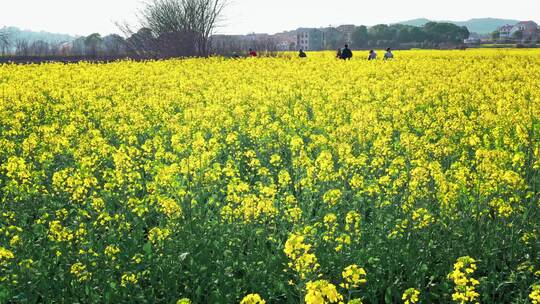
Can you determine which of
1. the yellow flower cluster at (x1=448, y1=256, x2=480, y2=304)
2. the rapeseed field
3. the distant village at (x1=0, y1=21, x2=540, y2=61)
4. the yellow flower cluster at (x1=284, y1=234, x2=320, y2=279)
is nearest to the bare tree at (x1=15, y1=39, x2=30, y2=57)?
the distant village at (x1=0, y1=21, x2=540, y2=61)

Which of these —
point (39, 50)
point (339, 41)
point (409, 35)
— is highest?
point (409, 35)

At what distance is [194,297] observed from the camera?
506 centimetres

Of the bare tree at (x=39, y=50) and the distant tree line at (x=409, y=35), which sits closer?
the bare tree at (x=39, y=50)

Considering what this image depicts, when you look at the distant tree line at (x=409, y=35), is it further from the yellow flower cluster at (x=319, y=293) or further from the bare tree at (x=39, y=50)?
the yellow flower cluster at (x=319, y=293)

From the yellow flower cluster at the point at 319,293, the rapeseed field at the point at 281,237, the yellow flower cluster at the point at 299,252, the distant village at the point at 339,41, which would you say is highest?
the distant village at the point at 339,41

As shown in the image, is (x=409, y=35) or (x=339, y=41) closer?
(x=409, y=35)

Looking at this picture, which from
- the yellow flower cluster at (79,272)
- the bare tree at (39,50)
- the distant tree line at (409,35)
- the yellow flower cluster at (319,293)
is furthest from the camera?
the distant tree line at (409,35)

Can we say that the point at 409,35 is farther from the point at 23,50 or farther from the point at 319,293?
the point at 319,293

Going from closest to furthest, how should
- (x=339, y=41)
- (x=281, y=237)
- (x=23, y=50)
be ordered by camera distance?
(x=281, y=237), (x=23, y=50), (x=339, y=41)

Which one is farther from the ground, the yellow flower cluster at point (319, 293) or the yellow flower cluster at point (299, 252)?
the yellow flower cluster at point (319, 293)

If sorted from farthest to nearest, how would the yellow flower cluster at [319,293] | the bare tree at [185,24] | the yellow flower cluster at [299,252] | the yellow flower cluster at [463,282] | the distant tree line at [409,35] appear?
1. the distant tree line at [409,35]
2. the bare tree at [185,24]
3. the yellow flower cluster at [299,252]
4. the yellow flower cluster at [463,282]
5. the yellow flower cluster at [319,293]

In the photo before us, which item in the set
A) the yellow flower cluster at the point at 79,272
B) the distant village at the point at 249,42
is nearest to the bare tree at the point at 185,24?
A: the distant village at the point at 249,42

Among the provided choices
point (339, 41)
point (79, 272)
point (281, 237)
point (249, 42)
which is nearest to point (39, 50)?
point (249, 42)

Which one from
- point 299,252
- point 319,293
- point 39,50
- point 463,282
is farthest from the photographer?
point 39,50
